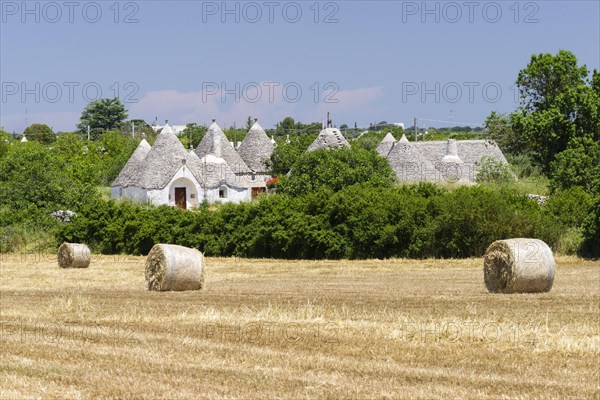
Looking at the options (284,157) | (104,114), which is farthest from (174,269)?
(104,114)

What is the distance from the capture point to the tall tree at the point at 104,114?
5960 inches

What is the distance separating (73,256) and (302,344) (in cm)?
2335

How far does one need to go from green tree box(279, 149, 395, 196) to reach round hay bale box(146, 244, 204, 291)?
27417mm

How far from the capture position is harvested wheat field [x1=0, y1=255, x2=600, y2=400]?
10.8 metres

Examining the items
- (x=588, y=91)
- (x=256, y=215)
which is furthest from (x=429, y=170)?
(x=256, y=215)

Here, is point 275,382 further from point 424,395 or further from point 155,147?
point 155,147

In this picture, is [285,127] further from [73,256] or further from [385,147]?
[73,256]

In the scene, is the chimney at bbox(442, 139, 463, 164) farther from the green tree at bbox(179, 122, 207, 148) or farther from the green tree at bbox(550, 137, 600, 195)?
the green tree at bbox(179, 122, 207, 148)

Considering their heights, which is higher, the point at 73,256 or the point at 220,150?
the point at 220,150

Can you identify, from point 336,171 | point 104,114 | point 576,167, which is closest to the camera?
point 576,167

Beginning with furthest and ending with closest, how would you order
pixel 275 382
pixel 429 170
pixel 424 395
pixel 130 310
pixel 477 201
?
pixel 429 170, pixel 477 201, pixel 130 310, pixel 275 382, pixel 424 395

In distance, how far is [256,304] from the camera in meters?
20.0

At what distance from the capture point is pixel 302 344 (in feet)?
44.9

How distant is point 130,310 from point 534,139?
145 ft
